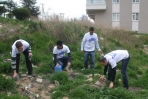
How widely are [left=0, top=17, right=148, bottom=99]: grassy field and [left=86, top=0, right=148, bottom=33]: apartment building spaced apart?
50.7 feet

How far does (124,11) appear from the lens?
32.8 m

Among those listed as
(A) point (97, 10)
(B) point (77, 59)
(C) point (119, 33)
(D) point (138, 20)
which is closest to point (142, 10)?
(D) point (138, 20)

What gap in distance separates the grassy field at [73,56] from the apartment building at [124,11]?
1544cm

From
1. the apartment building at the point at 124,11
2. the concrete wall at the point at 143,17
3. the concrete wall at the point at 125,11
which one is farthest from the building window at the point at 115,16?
the concrete wall at the point at 143,17

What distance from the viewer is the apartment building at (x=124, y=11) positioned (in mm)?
31984

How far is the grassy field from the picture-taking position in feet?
19.7

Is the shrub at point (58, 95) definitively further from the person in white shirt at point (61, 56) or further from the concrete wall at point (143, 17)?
the concrete wall at point (143, 17)

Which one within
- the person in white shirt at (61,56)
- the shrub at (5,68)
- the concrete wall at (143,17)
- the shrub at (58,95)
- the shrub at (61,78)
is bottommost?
the shrub at (58,95)

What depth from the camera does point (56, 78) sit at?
6910mm

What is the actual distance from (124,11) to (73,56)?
2464 centimetres

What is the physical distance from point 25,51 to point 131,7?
2798cm

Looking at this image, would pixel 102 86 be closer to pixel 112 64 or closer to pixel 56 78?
pixel 112 64

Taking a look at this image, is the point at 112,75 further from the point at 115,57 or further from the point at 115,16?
the point at 115,16

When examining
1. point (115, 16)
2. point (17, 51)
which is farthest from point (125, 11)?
point (17, 51)
